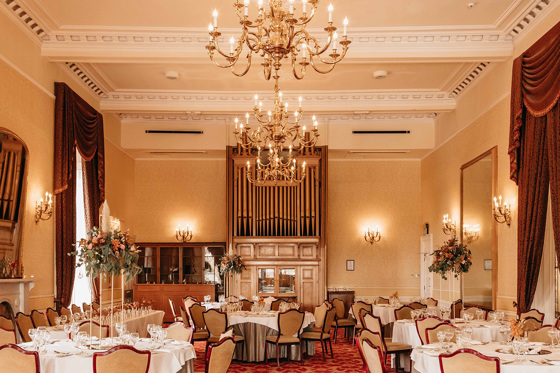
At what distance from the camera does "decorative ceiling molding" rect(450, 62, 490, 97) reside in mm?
11827

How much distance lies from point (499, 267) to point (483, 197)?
156 cm

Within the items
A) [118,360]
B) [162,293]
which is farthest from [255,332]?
[162,293]

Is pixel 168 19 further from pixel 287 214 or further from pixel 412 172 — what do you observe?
pixel 412 172

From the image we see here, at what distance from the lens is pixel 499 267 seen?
11.0 m

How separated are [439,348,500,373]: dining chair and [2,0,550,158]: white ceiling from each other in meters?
5.67

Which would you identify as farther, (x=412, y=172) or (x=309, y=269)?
(x=412, y=172)

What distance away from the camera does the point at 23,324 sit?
8531 millimetres

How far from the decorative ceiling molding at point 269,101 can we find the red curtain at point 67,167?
179cm

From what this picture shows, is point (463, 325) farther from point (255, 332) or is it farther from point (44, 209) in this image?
point (44, 209)

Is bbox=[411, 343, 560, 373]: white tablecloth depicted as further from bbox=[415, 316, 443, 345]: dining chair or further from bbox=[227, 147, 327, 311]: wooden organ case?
bbox=[227, 147, 327, 311]: wooden organ case

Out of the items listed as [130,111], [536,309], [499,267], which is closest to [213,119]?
[130,111]

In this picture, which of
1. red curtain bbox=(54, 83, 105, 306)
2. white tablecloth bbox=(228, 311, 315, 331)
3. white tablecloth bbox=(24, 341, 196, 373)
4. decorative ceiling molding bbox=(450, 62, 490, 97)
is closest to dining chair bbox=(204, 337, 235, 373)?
white tablecloth bbox=(24, 341, 196, 373)

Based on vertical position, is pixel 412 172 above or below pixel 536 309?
above

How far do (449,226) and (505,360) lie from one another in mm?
8495
